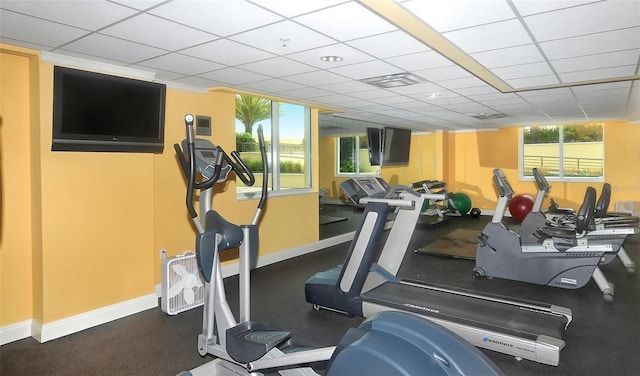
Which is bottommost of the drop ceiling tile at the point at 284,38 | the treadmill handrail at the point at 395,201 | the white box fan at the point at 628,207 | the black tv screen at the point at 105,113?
the white box fan at the point at 628,207

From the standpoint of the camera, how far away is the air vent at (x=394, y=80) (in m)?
3.99

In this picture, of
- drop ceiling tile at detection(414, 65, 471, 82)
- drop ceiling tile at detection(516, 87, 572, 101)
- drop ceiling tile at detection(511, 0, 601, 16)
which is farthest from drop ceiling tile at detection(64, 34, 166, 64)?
drop ceiling tile at detection(516, 87, 572, 101)

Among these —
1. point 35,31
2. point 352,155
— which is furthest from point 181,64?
point 352,155

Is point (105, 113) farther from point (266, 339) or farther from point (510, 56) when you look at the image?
point (510, 56)

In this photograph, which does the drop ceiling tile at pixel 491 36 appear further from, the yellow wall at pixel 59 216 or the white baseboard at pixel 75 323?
the white baseboard at pixel 75 323

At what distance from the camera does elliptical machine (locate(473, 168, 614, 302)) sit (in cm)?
402

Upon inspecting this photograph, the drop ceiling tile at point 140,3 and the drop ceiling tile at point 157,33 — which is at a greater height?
the drop ceiling tile at point 157,33

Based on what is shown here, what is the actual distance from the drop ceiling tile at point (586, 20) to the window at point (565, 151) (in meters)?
7.46

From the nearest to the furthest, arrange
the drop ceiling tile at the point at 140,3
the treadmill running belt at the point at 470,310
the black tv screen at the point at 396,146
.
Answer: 1. the drop ceiling tile at the point at 140,3
2. the treadmill running belt at the point at 470,310
3. the black tv screen at the point at 396,146

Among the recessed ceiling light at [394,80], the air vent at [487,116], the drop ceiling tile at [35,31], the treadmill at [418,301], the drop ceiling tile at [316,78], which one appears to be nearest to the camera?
the drop ceiling tile at [35,31]

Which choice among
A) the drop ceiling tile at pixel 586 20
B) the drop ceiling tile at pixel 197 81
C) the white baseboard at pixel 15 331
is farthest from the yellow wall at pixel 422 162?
the white baseboard at pixel 15 331

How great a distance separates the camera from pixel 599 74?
12.9 ft

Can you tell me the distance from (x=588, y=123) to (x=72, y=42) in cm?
961

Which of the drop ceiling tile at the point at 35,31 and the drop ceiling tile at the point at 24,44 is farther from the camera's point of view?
the drop ceiling tile at the point at 24,44
